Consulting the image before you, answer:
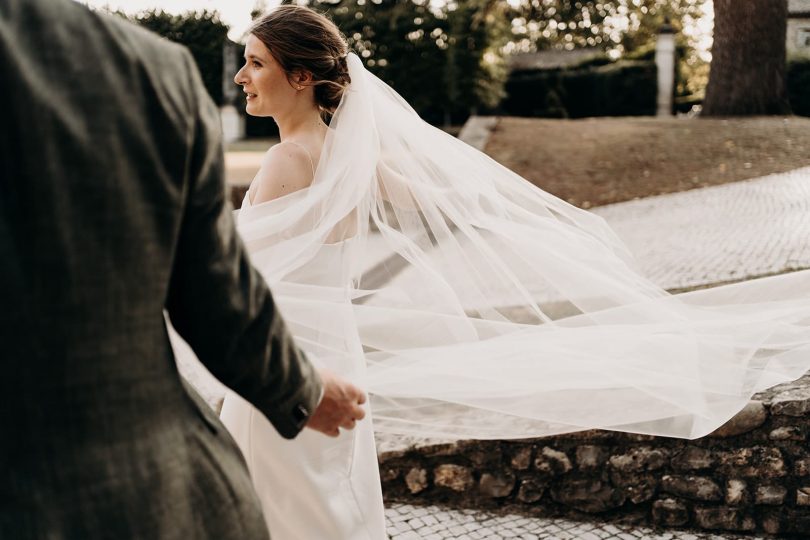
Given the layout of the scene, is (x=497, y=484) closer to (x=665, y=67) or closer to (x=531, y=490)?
(x=531, y=490)

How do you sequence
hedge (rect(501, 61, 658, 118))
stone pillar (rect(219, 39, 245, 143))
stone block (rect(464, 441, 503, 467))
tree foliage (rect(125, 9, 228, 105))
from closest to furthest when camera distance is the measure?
stone block (rect(464, 441, 503, 467)) < hedge (rect(501, 61, 658, 118)) < stone pillar (rect(219, 39, 245, 143)) < tree foliage (rect(125, 9, 228, 105))

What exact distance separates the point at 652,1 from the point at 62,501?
87.8 ft

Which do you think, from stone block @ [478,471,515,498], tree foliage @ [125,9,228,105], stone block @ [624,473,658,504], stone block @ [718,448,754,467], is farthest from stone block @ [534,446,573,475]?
tree foliage @ [125,9,228,105]

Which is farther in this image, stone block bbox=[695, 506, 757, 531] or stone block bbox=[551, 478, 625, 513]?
stone block bbox=[551, 478, 625, 513]

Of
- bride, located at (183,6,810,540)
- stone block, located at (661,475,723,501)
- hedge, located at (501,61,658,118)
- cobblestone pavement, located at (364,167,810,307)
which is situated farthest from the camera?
hedge, located at (501,61,658,118)

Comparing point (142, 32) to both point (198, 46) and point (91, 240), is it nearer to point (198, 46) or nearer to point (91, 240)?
point (91, 240)

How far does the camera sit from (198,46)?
29391mm

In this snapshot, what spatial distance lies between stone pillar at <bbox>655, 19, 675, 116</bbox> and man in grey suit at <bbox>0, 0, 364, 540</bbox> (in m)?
23.2

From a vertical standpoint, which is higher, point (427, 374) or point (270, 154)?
point (270, 154)

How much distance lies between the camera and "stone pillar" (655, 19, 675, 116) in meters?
22.6

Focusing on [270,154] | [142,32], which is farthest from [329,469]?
[142,32]

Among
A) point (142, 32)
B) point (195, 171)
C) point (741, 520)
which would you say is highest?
point (142, 32)

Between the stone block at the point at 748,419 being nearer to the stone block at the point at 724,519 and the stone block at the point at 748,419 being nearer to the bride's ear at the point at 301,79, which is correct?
the stone block at the point at 724,519

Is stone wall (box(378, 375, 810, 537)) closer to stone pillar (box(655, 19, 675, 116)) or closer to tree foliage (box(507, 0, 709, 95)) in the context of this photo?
stone pillar (box(655, 19, 675, 116))
